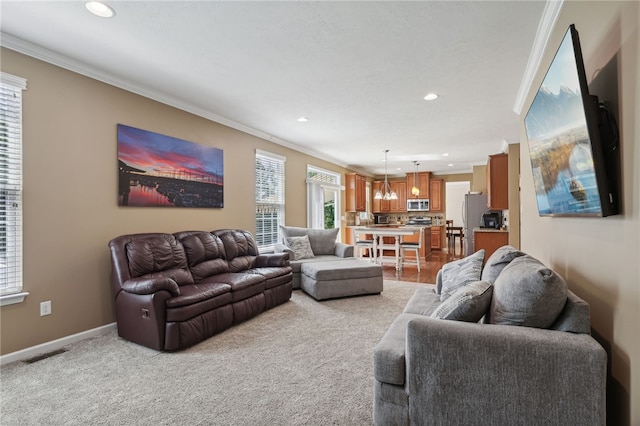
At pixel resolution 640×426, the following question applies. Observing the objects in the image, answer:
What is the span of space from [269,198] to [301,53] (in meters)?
3.20

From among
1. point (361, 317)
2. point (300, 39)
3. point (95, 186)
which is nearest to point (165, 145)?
point (95, 186)

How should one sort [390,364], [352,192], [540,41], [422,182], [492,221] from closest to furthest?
[390,364] < [540,41] < [492,221] < [352,192] < [422,182]

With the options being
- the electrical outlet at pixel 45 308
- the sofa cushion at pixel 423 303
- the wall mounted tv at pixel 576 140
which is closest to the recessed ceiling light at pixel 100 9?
the electrical outlet at pixel 45 308

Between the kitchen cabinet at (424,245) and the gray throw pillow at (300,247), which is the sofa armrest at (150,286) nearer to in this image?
the gray throw pillow at (300,247)

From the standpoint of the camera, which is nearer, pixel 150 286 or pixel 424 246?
pixel 150 286

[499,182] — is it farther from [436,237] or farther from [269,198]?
[436,237]

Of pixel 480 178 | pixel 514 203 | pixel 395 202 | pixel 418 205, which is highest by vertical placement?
pixel 480 178

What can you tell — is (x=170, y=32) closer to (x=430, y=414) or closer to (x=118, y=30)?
(x=118, y=30)

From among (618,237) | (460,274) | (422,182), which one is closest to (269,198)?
(460,274)

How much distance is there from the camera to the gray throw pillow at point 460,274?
237 cm

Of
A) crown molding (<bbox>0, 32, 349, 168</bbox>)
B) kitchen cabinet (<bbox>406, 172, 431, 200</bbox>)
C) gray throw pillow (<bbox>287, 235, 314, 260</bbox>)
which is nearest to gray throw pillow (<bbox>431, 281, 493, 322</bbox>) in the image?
gray throw pillow (<bbox>287, 235, 314, 260</bbox>)

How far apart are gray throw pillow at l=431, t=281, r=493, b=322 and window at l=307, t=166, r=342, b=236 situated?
5048 millimetres

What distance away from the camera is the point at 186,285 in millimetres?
3166

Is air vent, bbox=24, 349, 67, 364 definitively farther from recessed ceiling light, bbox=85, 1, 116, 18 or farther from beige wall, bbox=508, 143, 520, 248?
beige wall, bbox=508, 143, 520, 248
